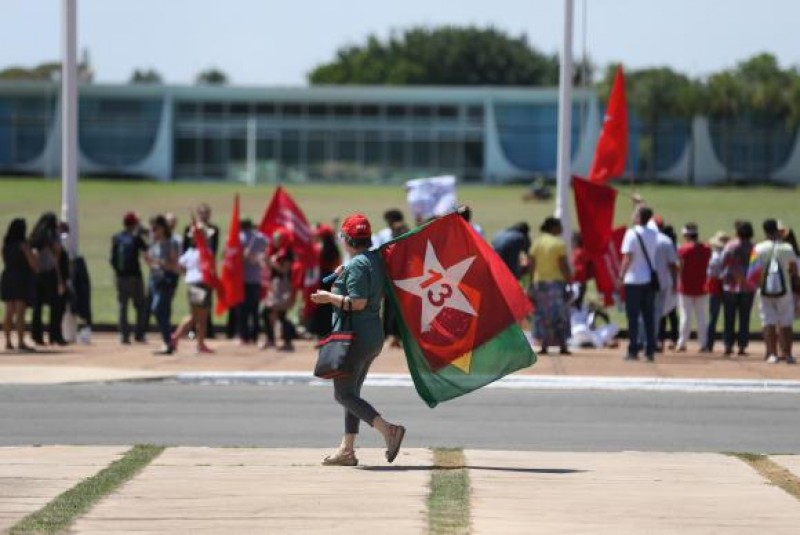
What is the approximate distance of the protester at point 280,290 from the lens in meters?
22.3

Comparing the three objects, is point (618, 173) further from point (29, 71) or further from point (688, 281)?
point (29, 71)

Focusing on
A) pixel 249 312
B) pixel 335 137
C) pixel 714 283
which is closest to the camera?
pixel 714 283

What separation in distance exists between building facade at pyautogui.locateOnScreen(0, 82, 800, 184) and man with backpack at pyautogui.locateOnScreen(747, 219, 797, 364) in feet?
237

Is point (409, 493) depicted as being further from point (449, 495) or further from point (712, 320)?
point (712, 320)

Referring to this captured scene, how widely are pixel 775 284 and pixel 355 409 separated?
10.5 m

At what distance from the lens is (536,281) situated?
21.7m

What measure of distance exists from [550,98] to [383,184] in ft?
31.7

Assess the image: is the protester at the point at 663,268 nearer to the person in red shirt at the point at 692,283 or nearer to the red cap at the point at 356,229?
the person in red shirt at the point at 692,283

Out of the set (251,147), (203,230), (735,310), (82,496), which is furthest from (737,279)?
(251,147)

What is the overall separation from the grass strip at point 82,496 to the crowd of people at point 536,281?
882 centimetres

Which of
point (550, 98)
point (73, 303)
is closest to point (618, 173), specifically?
point (73, 303)

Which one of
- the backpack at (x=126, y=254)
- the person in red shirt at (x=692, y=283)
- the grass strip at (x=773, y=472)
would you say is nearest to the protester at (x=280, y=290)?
the backpack at (x=126, y=254)

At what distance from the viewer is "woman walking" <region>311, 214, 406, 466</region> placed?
11.7 m

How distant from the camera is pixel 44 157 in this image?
95.7m
